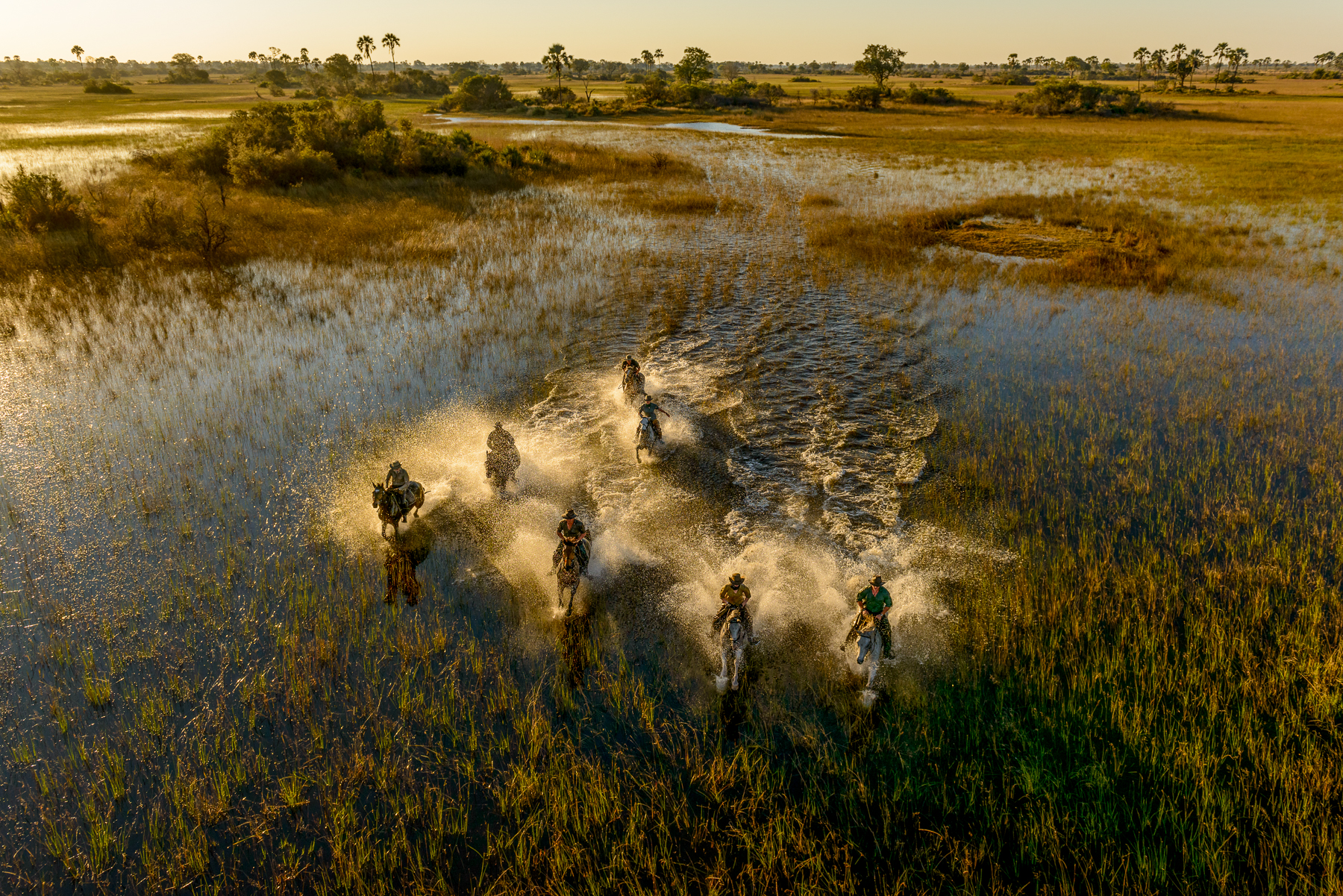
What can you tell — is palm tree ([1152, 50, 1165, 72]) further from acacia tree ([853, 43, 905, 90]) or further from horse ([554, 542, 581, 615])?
horse ([554, 542, 581, 615])

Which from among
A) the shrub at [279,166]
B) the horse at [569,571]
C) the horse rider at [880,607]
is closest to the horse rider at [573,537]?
the horse at [569,571]

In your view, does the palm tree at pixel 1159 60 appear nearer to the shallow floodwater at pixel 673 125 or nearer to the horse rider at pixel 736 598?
the shallow floodwater at pixel 673 125

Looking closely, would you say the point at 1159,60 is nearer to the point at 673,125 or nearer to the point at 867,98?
the point at 867,98

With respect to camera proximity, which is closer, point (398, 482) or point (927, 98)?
point (398, 482)

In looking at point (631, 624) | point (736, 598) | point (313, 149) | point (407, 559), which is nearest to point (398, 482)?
point (407, 559)

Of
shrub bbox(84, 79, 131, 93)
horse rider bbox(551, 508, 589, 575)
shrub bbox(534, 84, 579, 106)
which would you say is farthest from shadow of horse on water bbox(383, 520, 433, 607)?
shrub bbox(84, 79, 131, 93)

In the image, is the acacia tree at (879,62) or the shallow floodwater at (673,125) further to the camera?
the acacia tree at (879,62)

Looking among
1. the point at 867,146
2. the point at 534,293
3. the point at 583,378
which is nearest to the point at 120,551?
the point at 583,378
